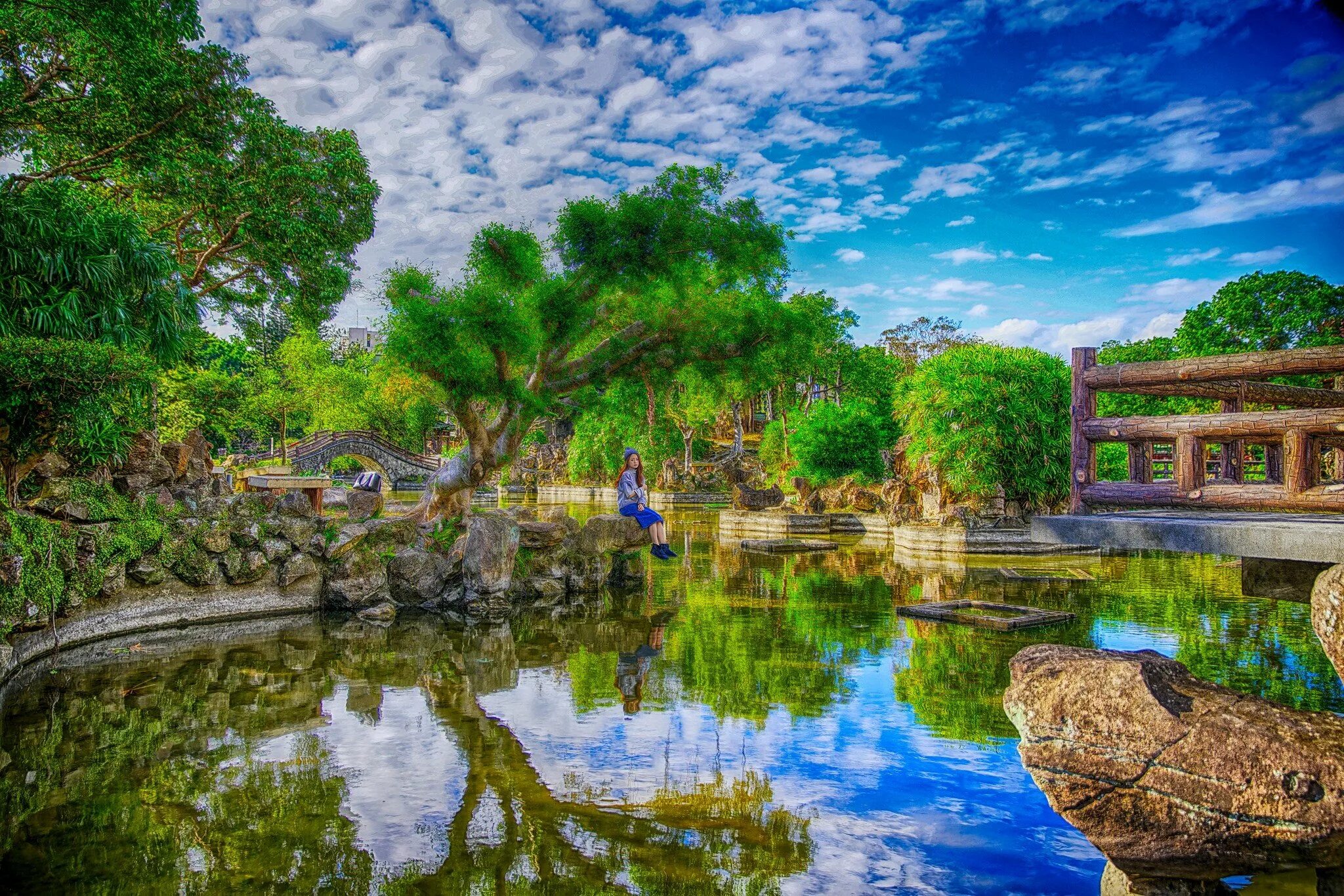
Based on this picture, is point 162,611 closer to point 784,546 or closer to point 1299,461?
point 1299,461

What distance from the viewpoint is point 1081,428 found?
5.62m

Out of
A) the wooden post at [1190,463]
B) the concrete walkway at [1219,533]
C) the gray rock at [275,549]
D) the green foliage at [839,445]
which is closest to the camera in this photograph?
the concrete walkway at [1219,533]

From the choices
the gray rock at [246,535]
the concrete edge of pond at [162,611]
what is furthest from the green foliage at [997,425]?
the gray rock at [246,535]

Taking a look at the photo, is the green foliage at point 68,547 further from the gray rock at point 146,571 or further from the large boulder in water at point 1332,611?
the large boulder in water at point 1332,611

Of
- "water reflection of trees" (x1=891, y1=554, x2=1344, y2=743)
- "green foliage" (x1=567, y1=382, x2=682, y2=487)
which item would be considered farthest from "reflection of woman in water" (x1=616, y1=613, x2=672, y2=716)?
"green foliage" (x1=567, y1=382, x2=682, y2=487)

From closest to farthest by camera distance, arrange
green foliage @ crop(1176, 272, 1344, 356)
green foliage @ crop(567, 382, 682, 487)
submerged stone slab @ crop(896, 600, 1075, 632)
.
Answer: submerged stone slab @ crop(896, 600, 1075, 632)
green foliage @ crop(1176, 272, 1344, 356)
green foliage @ crop(567, 382, 682, 487)

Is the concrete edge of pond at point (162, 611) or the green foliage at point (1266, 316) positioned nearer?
the concrete edge of pond at point (162, 611)

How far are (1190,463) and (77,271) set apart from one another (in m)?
11.2

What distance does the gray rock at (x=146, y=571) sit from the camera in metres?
9.70

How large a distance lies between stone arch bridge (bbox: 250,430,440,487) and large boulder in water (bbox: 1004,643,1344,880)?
31.4 metres

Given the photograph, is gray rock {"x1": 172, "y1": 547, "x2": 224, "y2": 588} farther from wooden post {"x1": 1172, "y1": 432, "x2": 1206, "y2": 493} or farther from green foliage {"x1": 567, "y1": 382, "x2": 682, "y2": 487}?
green foliage {"x1": 567, "y1": 382, "x2": 682, "y2": 487}

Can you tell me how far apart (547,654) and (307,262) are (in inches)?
379

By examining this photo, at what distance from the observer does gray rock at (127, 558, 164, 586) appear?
31.8 ft

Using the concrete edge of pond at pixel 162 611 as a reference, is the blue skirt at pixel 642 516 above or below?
above
